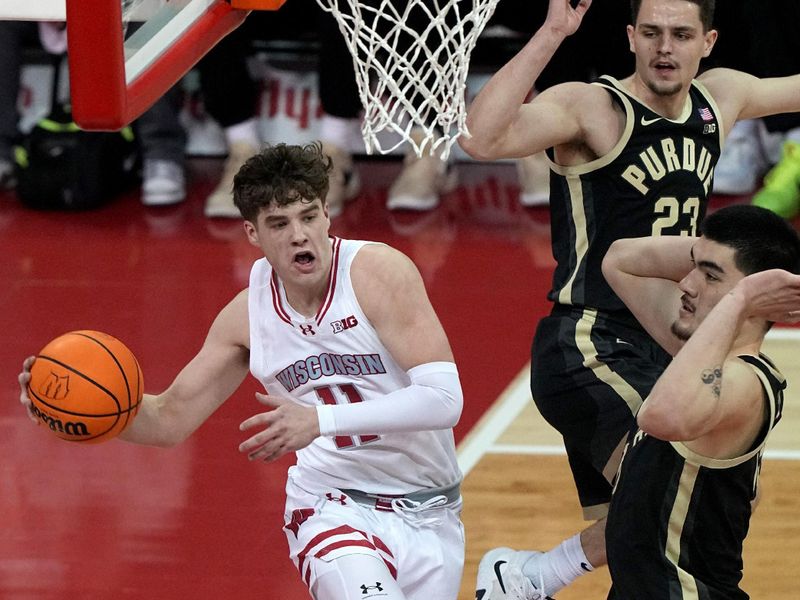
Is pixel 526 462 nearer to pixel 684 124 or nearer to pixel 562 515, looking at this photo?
pixel 562 515

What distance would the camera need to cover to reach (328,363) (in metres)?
4.13

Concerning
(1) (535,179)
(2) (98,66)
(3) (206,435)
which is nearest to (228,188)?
(1) (535,179)

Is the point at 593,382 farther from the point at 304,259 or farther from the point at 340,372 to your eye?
the point at 304,259

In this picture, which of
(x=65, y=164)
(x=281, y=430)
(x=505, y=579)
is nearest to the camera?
(x=281, y=430)

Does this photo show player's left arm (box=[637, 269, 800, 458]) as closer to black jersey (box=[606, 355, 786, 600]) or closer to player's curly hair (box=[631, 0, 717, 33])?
black jersey (box=[606, 355, 786, 600])

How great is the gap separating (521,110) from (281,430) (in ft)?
4.50

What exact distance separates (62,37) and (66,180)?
0.83m

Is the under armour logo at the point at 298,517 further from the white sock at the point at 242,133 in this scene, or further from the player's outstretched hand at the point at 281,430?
the white sock at the point at 242,133

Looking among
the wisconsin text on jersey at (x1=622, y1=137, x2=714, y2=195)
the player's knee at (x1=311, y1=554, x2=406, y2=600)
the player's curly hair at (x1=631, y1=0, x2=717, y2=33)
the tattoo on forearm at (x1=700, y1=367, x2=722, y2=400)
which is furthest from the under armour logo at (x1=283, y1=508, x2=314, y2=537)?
the player's curly hair at (x1=631, y1=0, x2=717, y2=33)

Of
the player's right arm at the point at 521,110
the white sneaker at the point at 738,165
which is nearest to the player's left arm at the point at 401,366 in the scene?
the player's right arm at the point at 521,110

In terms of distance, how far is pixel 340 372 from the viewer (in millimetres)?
4133

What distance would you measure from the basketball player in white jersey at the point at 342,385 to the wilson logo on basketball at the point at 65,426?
15cm

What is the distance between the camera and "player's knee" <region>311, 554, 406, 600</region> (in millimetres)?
3891

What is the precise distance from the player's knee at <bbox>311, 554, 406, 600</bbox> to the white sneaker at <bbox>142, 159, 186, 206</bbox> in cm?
514
